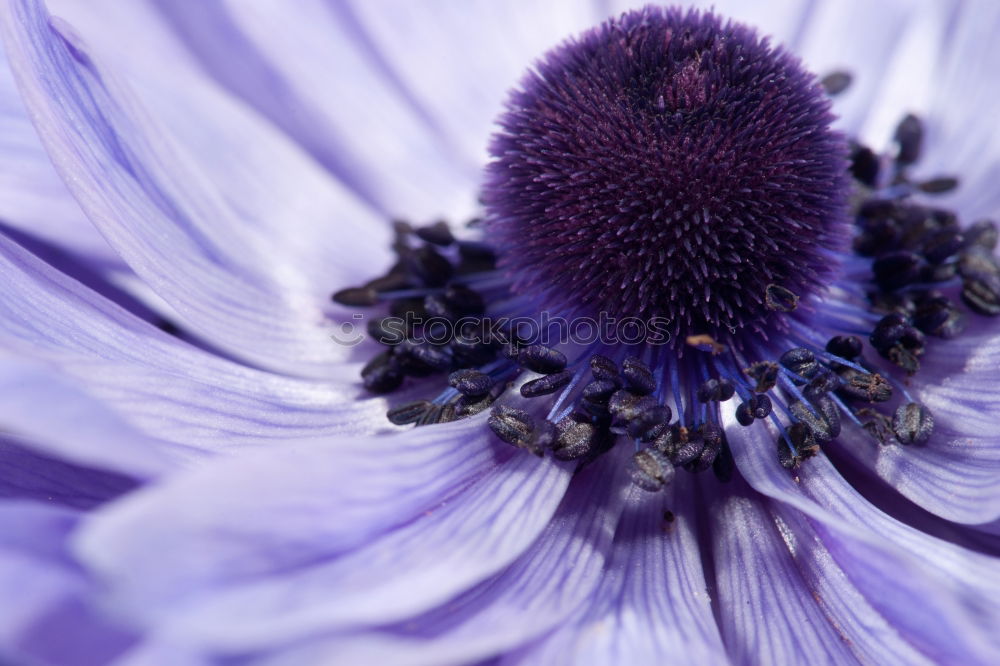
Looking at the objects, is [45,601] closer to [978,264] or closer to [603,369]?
[603,369]

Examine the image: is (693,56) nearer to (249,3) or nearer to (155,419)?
(155,419)

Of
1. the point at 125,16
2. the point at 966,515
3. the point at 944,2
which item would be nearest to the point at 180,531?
the point at 966,515

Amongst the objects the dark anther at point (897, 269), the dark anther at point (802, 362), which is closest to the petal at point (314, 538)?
the dark anther at point (802, 362)

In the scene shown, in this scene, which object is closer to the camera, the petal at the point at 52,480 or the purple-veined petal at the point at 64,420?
the purple-veined petal at the point at 64,420

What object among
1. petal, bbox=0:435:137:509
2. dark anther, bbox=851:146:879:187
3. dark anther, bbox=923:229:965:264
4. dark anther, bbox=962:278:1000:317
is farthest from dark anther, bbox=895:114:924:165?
petal, bbox=0:435:137:509

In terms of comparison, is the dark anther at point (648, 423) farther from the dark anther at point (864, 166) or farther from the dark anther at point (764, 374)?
the dark anther at point (864, 166)

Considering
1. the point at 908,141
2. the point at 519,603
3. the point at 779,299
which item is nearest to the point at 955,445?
the point at 779,299
